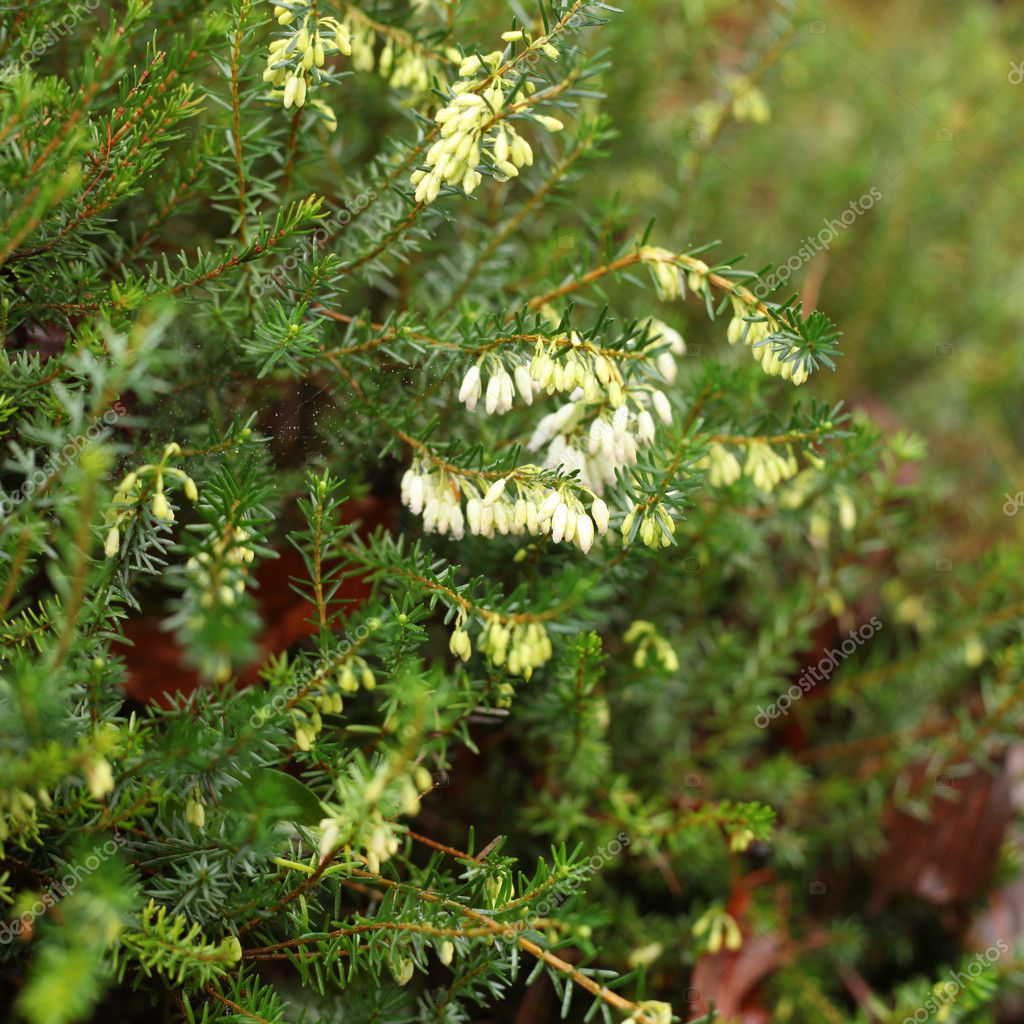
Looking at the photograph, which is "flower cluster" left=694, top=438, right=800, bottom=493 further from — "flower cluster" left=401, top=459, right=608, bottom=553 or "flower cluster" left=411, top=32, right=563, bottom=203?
"flower cluster" left=411, top=32, right=563, bottom=203

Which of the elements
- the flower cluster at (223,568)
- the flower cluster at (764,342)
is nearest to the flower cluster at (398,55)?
the flower cluster at (764,342)

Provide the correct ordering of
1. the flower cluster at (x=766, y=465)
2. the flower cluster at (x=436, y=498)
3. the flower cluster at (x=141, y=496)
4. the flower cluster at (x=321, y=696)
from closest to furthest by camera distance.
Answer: the flower cluster at (x=141, y=496), the flower cluster at (x=321, y=696), the flower cluster at (x=436, y=498), the flower cluster at (x=766, y=465)

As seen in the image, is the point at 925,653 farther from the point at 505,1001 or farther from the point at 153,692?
the point at 153,692

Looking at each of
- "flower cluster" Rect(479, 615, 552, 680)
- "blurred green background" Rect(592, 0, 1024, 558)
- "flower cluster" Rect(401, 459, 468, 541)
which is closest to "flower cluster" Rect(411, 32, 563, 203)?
"flower cluster" Rect(401, 459, 468, 541)

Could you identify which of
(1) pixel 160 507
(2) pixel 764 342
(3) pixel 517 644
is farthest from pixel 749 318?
(1) pixel 160 507

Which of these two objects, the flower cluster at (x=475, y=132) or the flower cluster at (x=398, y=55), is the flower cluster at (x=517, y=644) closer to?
the flower cluster at (x=475, y=132)

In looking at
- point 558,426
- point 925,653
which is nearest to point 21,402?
point 558,426
